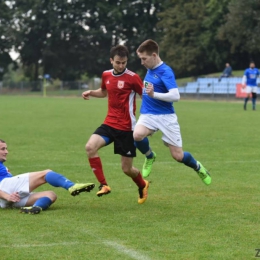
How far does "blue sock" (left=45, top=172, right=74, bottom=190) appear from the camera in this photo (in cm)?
830

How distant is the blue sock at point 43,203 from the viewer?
820cm

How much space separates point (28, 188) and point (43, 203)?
27 cm

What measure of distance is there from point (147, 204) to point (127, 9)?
69.9 meters

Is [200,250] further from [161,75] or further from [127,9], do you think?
[127,9]

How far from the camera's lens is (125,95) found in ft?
29.8

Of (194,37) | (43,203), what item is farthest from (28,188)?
(194,37)

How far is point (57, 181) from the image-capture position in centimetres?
834

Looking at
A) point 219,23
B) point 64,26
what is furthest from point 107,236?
point 64,26

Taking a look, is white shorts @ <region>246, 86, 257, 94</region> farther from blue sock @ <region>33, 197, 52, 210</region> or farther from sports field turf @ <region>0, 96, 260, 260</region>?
blue sock @ <region>33, 197, 52, 210</region>

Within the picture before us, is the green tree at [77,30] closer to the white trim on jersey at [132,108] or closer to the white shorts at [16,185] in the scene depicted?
the white trim on jersey at [132,108]

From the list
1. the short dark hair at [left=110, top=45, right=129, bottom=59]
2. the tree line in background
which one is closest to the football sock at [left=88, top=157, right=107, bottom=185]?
the short dark hair at [left=110, top=45, right=129, bottom=59]

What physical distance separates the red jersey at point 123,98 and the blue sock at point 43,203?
138 cm

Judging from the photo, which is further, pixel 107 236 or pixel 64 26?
pixel 64 26

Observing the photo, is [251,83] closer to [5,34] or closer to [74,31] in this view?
[74,31]
